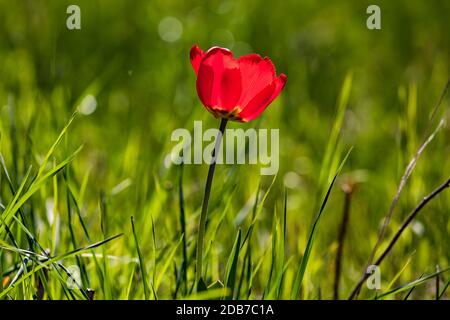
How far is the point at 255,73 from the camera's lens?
0.99 metres

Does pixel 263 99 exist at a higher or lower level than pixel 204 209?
higher

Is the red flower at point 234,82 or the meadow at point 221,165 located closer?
the red flower at point 234,82

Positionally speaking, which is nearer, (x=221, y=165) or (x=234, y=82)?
(x=234, y=82)

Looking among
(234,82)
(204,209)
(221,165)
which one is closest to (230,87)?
(234,82)

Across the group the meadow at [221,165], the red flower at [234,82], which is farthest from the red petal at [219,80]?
the meadow at [221,165]

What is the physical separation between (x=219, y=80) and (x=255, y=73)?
0.05 meters

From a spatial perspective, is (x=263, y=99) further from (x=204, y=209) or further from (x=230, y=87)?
(x=204, y=209)

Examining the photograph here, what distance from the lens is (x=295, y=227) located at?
1617 mm

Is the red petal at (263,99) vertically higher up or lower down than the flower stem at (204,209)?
higher up

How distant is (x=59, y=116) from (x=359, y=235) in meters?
0.69

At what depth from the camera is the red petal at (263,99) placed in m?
0.98

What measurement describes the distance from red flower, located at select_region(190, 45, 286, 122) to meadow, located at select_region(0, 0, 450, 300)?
0.43ft

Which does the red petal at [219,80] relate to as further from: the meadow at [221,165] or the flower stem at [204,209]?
the meadow at [221,165]
